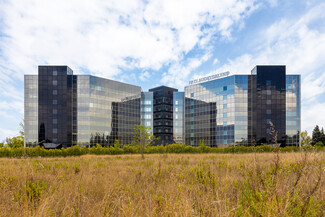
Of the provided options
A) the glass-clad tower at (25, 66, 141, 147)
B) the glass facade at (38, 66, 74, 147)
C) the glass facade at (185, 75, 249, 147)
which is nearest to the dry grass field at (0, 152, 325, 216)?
the glass facade at (185, 75, 249, 147)

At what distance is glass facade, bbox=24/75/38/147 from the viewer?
5514 cm

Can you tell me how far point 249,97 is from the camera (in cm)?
5619

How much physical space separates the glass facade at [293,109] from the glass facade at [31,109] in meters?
79.8

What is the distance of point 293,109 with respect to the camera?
55625 millimetres

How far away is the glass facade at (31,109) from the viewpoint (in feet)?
181

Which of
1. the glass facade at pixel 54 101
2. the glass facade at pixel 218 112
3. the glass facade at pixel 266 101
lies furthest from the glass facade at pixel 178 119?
the glass facade at pixel 54 101

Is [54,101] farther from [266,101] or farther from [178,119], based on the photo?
[266,101]

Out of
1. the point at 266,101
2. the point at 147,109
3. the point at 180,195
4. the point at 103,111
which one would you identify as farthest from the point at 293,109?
the point at 180,195

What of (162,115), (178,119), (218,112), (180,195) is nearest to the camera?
(180,195)

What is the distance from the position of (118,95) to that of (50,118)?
76.3ft

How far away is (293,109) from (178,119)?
39349mm

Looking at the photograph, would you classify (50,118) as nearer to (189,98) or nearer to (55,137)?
(55,137)

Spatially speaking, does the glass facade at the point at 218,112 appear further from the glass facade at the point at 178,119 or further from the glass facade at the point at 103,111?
the glass facade at the point at 103,111

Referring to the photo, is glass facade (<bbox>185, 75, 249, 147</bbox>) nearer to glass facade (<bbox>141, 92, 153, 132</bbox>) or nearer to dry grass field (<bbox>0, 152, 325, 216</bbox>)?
glass facade (<bbox>141, 92, 153, 132</bbox>)
